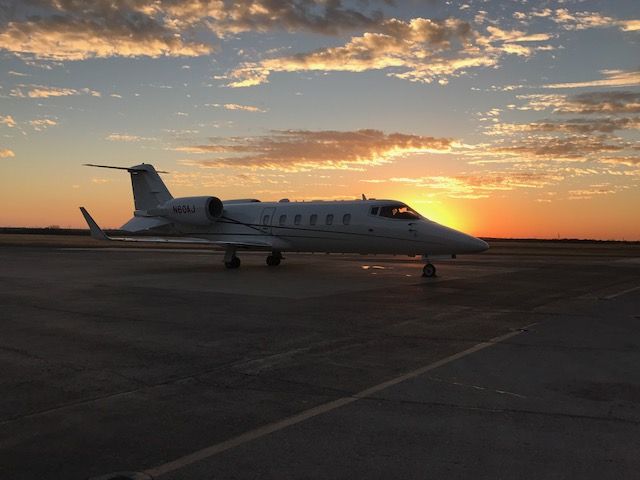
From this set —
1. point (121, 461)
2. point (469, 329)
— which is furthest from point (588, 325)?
point (121, 461)

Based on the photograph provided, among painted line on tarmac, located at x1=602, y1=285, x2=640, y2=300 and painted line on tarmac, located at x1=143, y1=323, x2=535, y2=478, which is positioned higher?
painted line on tarmac, located at x1=602, y1=285, x2=640, y2=300

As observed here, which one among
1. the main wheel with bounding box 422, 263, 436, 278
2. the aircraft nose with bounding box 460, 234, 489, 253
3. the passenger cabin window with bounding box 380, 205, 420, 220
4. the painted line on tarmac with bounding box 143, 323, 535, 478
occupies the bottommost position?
the painted line on tarmac with bounding box 143, 323, 535, 478

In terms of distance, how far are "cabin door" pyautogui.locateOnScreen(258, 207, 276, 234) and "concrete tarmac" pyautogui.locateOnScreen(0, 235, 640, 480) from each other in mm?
12656

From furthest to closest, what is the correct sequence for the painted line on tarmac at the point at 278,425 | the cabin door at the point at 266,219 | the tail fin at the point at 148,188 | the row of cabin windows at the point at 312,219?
the tail fin at the point at 148,188 < the cabin door at the point at 266,219 < the row of cabin windows at the point at 312,219 < the painted line on tarmac at the point at 278,425

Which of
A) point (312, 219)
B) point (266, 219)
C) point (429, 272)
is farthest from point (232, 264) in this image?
point (429, 272)

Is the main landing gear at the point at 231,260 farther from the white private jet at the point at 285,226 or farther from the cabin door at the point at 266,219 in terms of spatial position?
the cabin door at the point at 266,219

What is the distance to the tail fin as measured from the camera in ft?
96.7

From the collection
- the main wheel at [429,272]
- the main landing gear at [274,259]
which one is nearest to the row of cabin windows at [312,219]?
the main landing gear at [274,259]

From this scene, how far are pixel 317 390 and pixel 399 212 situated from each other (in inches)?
593

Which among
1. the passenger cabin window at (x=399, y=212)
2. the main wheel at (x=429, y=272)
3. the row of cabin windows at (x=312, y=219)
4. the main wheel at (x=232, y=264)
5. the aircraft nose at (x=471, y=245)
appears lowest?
the main wheel at (x=232, y=264)

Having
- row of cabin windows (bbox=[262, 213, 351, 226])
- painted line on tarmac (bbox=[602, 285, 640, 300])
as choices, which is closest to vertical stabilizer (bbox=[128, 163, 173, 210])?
row of cabin windows (bbox=[262, 213, 351, 226])

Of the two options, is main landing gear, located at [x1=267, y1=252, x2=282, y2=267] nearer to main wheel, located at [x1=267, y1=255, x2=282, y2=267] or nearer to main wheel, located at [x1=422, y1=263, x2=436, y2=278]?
main wheel, located at [x1=267, y1=255, x2=282, y2=267]

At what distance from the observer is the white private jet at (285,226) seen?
63.3 ft

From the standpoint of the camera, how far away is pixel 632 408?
16.6ft
